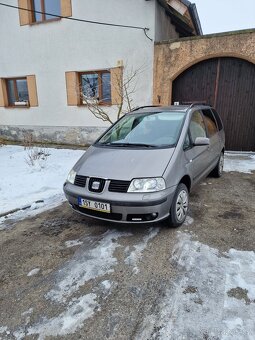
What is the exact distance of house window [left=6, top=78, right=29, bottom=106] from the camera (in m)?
11.3

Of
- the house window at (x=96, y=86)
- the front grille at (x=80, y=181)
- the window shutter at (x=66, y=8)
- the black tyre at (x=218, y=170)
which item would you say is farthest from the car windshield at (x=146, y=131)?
the window shutter at (x=66, y=8)

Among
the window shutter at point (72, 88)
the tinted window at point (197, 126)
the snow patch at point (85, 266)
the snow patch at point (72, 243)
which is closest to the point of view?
the snow patch at point (85, 266)

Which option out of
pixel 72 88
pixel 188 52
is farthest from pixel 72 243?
pixel 72 88

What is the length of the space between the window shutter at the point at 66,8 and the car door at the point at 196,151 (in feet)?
24.1

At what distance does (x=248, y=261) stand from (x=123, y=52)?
7834 mm

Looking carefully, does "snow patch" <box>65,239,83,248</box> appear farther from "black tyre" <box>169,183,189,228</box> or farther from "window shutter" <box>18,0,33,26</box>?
"window shutter" <box>18,0,33,26</box>

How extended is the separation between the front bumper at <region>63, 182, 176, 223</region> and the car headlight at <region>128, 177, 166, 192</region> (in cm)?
6

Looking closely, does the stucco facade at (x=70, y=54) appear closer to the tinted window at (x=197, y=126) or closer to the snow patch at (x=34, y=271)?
the tinted window at (x=197, y=126)

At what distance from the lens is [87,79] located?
983 cm

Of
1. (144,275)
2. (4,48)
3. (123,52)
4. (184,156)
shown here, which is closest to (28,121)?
(4,48)

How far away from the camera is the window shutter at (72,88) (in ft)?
31.9

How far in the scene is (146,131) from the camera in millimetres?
4047

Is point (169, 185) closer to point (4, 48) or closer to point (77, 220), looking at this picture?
point (77, 220)

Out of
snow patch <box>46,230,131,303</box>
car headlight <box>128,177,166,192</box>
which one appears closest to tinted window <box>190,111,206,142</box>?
car headlight <box>128,177,166,192</box>
